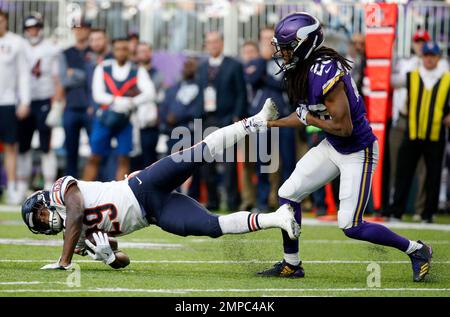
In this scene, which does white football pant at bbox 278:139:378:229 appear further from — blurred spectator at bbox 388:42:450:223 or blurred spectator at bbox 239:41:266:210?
blurred spectator at bbox 239:41:266:210

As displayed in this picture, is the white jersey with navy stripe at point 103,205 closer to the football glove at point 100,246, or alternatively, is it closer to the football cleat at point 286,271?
the football glove at point 100,246

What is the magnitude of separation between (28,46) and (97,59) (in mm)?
962

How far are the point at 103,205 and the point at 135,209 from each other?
0.72 feet

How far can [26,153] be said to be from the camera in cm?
1365

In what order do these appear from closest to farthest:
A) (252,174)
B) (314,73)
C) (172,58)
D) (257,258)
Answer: (314,73)
(257,258)
(252,174)
(172,58)

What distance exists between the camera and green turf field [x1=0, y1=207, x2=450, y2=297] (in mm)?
6117

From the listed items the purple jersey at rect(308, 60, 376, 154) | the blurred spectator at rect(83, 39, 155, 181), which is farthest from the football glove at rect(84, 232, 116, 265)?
the blurred spectator at rect(83, 39, 155, 181)

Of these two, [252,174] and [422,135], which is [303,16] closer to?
[422,135]

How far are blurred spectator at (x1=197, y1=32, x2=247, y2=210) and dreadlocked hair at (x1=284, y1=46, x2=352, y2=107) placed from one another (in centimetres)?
582

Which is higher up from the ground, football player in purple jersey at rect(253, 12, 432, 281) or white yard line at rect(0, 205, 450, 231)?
football player in purple jersey at rect(253, 12, 432, 281)

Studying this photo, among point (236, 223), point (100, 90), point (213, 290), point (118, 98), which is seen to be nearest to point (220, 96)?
point (118, 98)

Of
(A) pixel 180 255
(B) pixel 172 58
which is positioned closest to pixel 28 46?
(B) pixel 172 58

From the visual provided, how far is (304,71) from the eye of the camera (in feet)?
22.4

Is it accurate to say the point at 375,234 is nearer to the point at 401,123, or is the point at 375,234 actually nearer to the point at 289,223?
the point at 289,223
